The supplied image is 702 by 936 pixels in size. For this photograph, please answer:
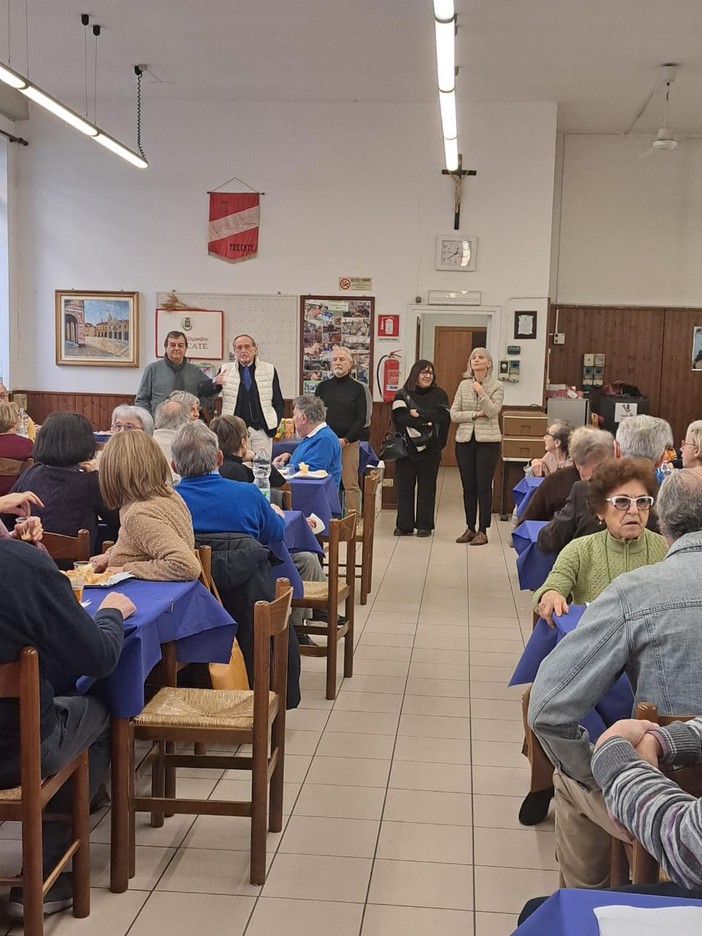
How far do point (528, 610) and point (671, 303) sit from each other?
7466mm

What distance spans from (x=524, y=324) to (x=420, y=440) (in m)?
2.89

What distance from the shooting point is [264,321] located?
11.4m

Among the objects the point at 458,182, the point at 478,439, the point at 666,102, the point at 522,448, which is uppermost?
the point at 666,102

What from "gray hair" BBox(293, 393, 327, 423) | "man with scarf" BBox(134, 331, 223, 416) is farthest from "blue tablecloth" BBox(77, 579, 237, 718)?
"man with scarf" BBox(134, 331, 223, 416)

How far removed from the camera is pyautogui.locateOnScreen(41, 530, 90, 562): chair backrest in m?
3.85

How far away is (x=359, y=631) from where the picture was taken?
5.96 meters

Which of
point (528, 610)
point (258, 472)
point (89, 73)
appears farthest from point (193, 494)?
point (89, 73)

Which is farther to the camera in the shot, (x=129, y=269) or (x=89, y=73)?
(x=129, y=269)

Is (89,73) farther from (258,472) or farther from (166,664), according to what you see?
(166,664)

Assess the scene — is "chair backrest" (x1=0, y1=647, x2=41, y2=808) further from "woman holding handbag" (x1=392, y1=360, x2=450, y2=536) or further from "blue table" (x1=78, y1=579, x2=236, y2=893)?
"woman holding handbag" (x1=392, y1=360, x2=450, y2=536)

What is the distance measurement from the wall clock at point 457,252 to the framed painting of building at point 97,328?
3687 mm

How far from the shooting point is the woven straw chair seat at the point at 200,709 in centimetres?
298

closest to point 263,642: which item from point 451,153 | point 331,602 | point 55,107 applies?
point 331,602

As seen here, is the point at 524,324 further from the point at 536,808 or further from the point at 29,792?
the point at 29,792
